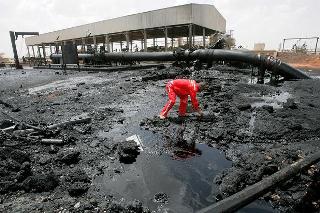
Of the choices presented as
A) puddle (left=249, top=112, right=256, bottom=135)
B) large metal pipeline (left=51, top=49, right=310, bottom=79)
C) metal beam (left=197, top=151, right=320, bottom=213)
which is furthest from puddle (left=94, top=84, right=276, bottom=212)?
large metal pipeline (left=51, top=49, right=310, bottom=79)

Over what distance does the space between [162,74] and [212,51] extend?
3.06 m

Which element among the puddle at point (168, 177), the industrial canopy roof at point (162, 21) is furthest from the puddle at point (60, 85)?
the industrial canopy roof at point (162, 21)

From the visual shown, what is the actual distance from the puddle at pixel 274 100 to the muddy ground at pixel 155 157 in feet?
0.43

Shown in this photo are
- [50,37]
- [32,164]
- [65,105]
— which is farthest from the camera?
[50,37]

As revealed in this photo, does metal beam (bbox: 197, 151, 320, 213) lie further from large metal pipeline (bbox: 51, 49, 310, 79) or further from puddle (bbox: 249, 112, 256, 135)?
large metal pipeline (bbox: 51, 49, 310, 79)

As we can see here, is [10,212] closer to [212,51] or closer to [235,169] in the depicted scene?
[235,169]

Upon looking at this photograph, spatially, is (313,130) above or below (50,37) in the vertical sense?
below

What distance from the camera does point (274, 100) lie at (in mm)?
8281

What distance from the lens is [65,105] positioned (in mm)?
8336

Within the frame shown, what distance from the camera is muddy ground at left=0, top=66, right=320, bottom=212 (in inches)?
123

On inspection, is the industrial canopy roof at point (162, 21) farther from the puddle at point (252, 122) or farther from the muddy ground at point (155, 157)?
the puddle at point (252, 122)

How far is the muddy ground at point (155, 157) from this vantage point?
10.3 ft

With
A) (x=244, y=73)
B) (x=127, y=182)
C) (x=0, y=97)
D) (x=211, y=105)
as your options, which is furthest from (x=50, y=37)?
(x=127, y=182)

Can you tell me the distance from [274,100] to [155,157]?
5.58 m
